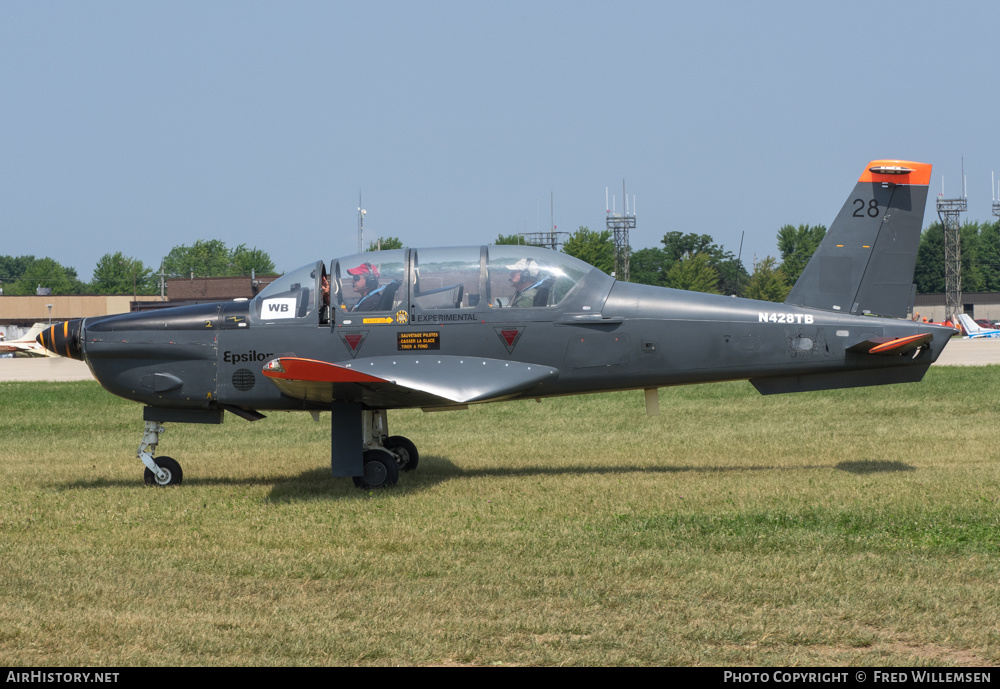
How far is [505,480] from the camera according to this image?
10.6 meters

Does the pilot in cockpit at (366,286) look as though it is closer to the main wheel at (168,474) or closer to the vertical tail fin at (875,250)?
the main wheel at (168,474)

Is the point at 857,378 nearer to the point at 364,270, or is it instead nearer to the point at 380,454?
the point at 380,454

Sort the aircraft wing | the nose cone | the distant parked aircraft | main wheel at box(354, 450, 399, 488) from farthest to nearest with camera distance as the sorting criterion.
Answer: the distant parked aircraft < the nose cone < main wheel at box(354, 450, 399, 488) < the aircraft wing

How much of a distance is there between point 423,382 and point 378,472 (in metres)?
1.14

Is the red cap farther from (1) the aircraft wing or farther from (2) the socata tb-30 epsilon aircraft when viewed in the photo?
(1) the aircraft wing

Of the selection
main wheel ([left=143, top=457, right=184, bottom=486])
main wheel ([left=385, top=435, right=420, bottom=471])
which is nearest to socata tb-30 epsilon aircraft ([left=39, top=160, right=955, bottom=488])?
main wheel ([left=143, top=457, right=184, bottom=486])

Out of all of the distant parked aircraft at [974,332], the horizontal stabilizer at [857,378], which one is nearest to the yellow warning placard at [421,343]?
the horizontal stabilizer at [857,378]

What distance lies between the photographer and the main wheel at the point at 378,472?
1016 centimetres

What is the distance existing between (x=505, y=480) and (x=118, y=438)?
8.72 metres

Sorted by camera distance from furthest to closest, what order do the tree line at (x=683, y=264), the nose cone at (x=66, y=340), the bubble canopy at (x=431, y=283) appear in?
the tree line at (x=683, y=264) < the nose cone at (x=66, y=340) < the bubble canopy at (x=431, y=283)

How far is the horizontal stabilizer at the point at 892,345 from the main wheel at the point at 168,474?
7.57m

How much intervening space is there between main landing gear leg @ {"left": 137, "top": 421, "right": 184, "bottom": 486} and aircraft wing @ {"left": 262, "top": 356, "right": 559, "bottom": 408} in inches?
65.1

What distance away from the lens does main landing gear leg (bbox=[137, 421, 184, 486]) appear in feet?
35.3
